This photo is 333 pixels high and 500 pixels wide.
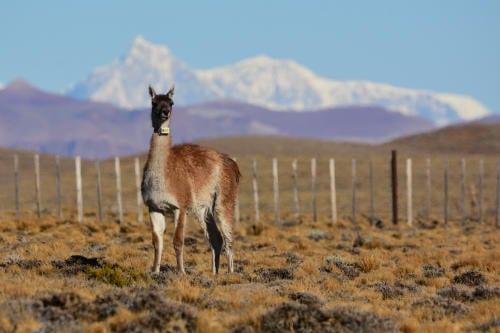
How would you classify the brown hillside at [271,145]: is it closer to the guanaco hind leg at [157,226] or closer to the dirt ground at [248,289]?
the dirt ground at [248,289]

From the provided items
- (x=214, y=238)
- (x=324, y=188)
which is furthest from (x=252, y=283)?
(x=324, y=188)

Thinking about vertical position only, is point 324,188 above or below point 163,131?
below

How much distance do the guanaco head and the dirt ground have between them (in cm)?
221

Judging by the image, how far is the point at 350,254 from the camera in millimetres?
19094

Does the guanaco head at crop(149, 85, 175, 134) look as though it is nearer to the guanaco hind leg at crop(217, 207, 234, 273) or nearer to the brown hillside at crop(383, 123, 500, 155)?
the guanaco hind leg at crop(217, 207, 234, 273)

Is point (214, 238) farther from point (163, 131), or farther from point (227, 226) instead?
point (163, 131)

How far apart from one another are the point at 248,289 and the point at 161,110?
2.93 metres

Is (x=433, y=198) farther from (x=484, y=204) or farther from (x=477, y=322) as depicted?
(x=477, y=322)

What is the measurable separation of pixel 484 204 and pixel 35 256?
39.7 metres

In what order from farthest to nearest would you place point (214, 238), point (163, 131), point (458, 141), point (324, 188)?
point (458, 141) < point (324, 188) < point (214, 238) < point (163, 131)

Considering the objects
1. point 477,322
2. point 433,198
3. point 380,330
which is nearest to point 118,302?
point 380,330

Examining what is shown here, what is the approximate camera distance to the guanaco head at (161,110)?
1211cm

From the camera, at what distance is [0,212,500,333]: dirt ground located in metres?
8.98

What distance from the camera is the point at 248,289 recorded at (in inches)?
459
